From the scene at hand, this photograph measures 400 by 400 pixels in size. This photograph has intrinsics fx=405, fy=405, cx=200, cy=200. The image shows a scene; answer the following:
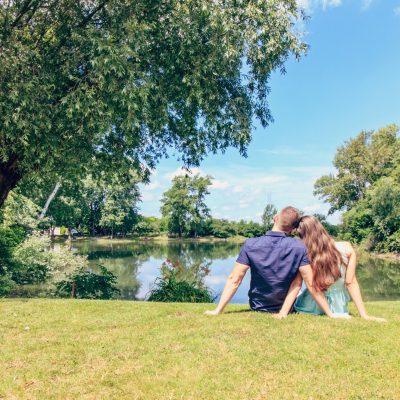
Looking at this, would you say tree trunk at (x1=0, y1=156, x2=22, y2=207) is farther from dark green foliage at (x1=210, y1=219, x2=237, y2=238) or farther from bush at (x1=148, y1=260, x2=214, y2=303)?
dark green foliage at (x1=210, y1=219, x2=237, y2=238)

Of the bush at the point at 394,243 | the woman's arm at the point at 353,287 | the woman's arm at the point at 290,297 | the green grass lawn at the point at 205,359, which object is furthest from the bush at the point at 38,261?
the bush at the point at 394,243

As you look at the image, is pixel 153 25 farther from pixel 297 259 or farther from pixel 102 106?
pixel 297 259

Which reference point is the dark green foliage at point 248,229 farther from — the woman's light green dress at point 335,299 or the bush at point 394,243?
the woman's light green dress at point 335,299

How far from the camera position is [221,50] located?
9.95m

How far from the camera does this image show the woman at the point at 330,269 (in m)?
5.58

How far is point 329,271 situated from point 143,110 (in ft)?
18.9

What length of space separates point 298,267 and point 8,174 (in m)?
8.98

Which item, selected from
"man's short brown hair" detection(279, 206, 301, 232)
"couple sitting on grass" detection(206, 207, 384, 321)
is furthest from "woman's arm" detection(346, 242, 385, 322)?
"man's short brown hair" detection(279, 206, 301, 232)

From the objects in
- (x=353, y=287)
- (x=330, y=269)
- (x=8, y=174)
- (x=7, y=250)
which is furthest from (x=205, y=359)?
(x=7, y=250)

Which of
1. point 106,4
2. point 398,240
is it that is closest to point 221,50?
point 106,4

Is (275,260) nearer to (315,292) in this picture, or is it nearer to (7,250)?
(315,292)

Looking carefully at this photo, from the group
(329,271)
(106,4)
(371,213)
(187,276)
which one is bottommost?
(187,276)

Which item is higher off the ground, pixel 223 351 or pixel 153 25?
pixel 153 25

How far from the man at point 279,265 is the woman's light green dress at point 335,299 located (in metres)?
0.21
